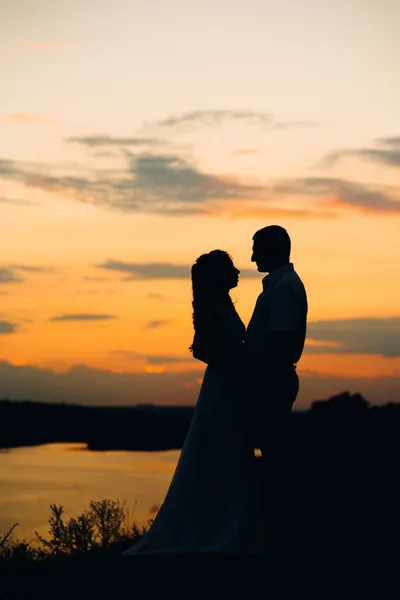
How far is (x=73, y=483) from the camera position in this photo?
36.0 meters

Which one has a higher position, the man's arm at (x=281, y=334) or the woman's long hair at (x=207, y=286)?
the woman's long hair at (x=207, y=286)

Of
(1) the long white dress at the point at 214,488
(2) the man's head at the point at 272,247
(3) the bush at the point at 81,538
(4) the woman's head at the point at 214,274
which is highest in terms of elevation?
(2) the man's head at the point at 272,247

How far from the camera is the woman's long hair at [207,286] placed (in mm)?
9016

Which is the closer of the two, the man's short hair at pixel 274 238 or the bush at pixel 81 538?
the man's short hair at pixel 274 238

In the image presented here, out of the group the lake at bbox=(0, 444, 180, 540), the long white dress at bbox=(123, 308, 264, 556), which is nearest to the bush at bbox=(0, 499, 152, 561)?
the long white dress at bbox=(123, 308, 264, 556)

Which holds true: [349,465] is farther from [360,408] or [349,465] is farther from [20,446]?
[20,446]

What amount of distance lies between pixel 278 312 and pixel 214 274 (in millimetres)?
672

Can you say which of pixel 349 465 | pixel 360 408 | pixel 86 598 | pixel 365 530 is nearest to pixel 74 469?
pixel 360 408

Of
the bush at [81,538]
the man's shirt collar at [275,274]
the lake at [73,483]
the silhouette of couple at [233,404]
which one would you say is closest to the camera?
the silhouette of couple at [233,404]

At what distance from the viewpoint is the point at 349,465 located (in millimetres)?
17812

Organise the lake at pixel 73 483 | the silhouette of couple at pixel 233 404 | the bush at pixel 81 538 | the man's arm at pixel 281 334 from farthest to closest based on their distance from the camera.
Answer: the lake at pixel 73 483
the bush at pixel 81 538
the silhouette of couple at pixel 233 404
the man's arm at pixel 281 334

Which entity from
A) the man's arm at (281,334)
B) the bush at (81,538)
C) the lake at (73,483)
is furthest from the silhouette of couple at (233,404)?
the lake at (73,483)

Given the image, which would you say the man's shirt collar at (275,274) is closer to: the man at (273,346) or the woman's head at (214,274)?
the man at (273,346)

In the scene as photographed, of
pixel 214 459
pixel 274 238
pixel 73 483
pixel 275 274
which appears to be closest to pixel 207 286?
pixel 275 274
